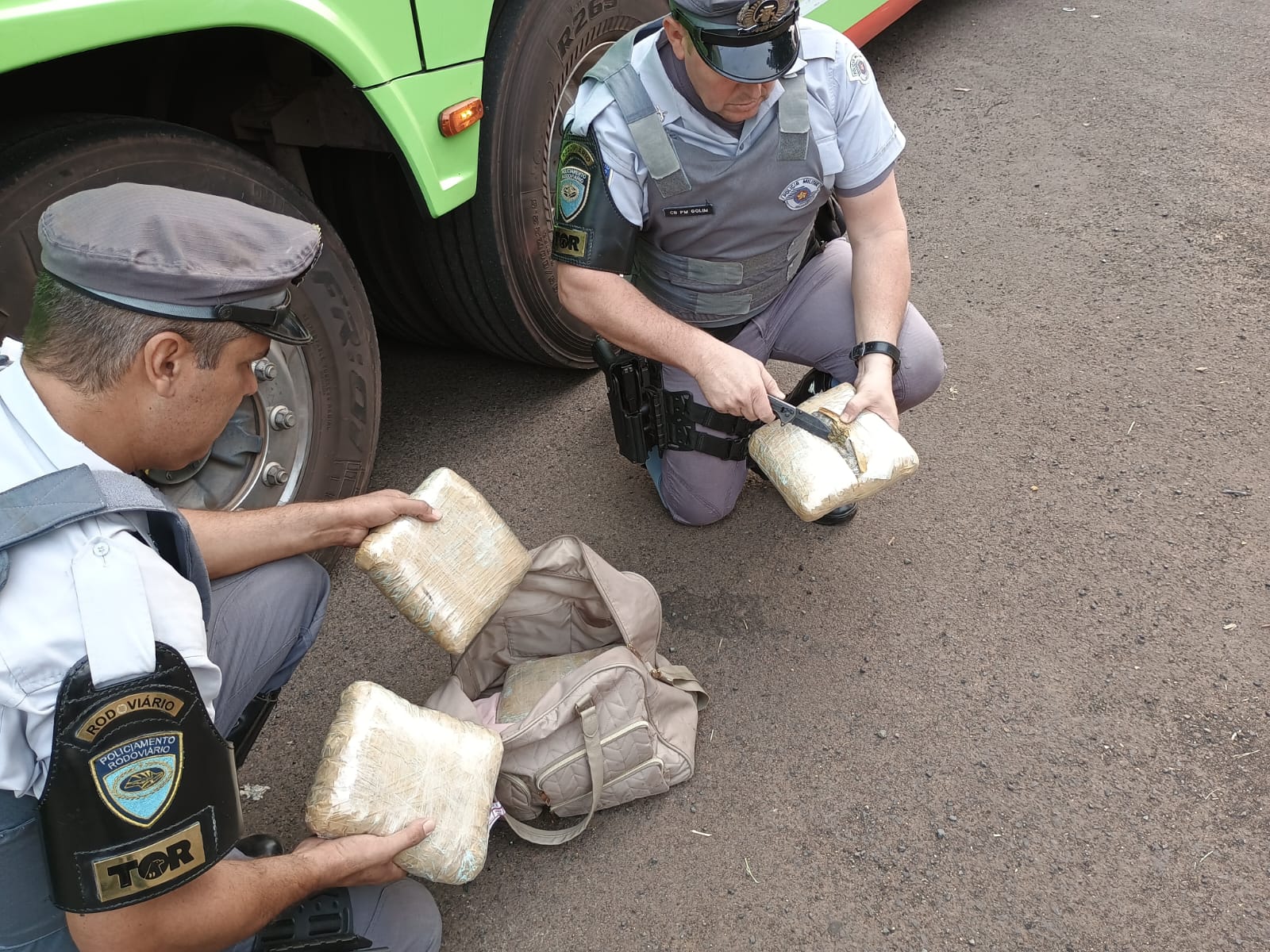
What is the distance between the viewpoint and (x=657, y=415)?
251cm

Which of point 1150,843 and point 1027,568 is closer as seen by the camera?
point 1150,843

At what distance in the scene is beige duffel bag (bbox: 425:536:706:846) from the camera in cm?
189

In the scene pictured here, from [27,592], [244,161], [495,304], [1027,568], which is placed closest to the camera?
[27,592]

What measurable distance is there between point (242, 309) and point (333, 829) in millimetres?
805

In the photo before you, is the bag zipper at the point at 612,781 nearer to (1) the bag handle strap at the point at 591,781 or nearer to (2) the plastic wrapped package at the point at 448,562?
(1) the bag handle strap at the point at 591,781

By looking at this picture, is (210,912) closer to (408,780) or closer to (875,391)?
(408,780)

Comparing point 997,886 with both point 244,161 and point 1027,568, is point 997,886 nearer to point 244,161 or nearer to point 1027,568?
point 1027,568

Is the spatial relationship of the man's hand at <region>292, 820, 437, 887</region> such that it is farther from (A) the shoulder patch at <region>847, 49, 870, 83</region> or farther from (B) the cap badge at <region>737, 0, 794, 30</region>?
(A) the shoulder patch at <region>847, 49, 870, 83</region>

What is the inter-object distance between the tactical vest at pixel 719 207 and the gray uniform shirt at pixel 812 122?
0.8 inches

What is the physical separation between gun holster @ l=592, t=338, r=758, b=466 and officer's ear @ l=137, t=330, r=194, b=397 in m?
1.28

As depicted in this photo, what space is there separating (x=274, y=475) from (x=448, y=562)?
541 millimetres

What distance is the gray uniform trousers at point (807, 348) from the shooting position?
95.4 inches

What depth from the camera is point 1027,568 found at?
2.45m

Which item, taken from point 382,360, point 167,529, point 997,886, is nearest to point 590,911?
point 997,886
